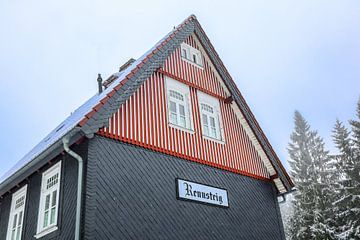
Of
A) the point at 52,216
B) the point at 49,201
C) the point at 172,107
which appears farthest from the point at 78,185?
the point at 172,107

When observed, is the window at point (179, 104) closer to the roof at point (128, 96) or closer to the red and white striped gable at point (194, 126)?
the red and white striped gable at point (194, 126)

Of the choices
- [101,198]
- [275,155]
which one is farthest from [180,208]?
[275,155]

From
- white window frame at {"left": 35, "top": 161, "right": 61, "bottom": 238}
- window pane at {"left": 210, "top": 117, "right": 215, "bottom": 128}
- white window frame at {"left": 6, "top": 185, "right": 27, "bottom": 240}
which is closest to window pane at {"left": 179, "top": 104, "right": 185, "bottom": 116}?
window pane at {"left": 210, "top": 117, "right": 215, "bottom": 128}

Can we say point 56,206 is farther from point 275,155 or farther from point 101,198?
point 275,155

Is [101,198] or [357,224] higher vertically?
[357,224]

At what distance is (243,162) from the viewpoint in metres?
14.0

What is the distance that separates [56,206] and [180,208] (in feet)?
11.5

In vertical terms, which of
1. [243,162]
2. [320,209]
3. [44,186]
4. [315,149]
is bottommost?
[44,186]

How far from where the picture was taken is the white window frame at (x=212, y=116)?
524 inches

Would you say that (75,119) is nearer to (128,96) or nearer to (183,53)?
(128,96)

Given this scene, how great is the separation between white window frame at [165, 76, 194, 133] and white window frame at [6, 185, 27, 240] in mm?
5548

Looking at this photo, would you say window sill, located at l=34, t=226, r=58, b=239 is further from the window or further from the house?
the window

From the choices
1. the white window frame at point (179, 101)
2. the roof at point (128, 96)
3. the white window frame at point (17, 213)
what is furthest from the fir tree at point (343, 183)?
the white window frame at point (17, 213)

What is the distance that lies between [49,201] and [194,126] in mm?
5220
